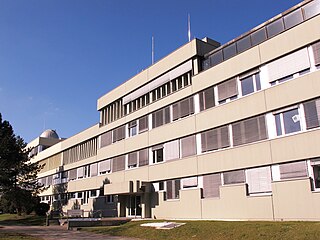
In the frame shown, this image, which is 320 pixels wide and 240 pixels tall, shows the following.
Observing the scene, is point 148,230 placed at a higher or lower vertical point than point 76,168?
lower

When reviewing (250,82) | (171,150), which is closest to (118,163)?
(171,150)

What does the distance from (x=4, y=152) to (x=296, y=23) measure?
103ft

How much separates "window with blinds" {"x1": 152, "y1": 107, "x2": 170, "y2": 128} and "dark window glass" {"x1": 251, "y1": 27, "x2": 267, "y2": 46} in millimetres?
9450

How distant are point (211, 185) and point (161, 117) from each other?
28.5 ft

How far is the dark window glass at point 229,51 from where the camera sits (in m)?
23.7

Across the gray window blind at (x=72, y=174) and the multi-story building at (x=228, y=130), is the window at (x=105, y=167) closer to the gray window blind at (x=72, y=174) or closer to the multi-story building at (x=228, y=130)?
the multi-story building at (x=228, y=130)

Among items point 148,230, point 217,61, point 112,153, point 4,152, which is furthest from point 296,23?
point 4,152

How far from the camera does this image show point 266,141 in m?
19.7

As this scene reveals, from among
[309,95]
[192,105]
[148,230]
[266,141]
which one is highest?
[192,105]

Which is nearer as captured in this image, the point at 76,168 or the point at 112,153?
the point at 112,153

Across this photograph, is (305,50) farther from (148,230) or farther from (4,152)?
(4,152)

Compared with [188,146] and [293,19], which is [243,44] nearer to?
[293,19]

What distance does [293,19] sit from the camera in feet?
66.4

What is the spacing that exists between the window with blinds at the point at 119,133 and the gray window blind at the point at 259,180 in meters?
17.3
